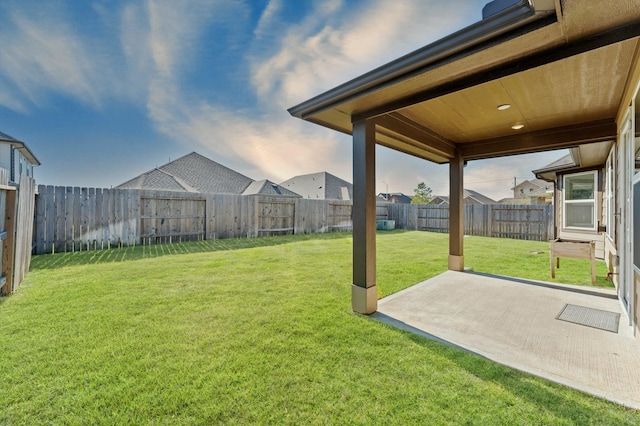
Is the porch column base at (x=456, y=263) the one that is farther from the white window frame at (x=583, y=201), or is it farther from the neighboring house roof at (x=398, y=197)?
the neighboring house roof at (x=398, y=197)

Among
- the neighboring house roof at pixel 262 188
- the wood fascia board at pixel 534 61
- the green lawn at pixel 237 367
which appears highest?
the neighboring house roof at pixel 262 188

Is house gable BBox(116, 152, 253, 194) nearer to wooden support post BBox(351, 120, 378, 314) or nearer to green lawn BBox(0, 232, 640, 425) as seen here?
green lawn BBox(0, 232, 640, 425)

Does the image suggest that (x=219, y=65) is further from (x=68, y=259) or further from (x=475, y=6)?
(x=475, y=6)

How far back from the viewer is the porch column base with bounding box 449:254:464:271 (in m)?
5.29

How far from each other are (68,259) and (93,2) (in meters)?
6.35

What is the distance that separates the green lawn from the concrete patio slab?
26 centimetres

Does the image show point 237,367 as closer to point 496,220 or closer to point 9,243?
point 9,243

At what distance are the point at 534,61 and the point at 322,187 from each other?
22761 mm

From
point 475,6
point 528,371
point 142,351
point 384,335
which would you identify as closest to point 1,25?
point 142,351

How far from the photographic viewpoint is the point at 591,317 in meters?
2.99

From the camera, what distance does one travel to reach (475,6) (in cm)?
338

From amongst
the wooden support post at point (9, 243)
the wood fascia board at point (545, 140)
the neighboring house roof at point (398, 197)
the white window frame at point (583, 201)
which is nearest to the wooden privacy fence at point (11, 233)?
the wooden support post at point (9, 243)

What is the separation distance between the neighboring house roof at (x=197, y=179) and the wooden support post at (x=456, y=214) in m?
12.5

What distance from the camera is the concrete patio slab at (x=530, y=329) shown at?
1.95m
